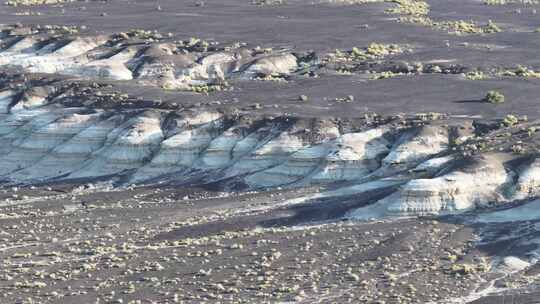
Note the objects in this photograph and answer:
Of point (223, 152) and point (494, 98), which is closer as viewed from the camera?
point (223, 152)

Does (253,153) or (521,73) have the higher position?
(521,73)

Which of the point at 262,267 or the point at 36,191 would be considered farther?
the point at 36,191

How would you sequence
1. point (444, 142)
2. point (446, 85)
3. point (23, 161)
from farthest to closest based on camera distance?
1. point (446, 85)
2. point (23, 161)
3. point (444, 142)

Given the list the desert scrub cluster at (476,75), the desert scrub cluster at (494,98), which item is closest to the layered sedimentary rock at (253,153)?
the desert scrub cluster at (494,98)

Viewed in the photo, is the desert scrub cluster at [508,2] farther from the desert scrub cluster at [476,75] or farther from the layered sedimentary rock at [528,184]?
the layered sedimentary rock at [528,184]

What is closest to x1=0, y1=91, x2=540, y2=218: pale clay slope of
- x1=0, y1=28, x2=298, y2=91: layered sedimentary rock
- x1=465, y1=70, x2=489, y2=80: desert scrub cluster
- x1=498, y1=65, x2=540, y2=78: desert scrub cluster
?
x1=0, y1=28, x2=298, y2=91: layered sedimentary rock

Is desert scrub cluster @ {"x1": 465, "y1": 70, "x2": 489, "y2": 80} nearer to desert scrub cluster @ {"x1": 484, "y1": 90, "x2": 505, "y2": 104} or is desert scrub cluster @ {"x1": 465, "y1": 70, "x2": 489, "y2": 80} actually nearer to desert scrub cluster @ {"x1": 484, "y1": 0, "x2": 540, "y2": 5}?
desert scrub cluster @ {"x1": 484, "y1": 90, "x2": 505, "y2": 104}

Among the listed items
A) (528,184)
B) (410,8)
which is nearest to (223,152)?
(528,184)

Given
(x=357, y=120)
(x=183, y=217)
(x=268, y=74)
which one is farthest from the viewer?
(x=268, y=74)

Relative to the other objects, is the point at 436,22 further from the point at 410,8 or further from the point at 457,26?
the point at 410,8

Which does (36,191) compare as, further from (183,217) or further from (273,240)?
(273,240)

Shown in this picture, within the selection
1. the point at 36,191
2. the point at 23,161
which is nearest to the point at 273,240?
the point at 36,191
